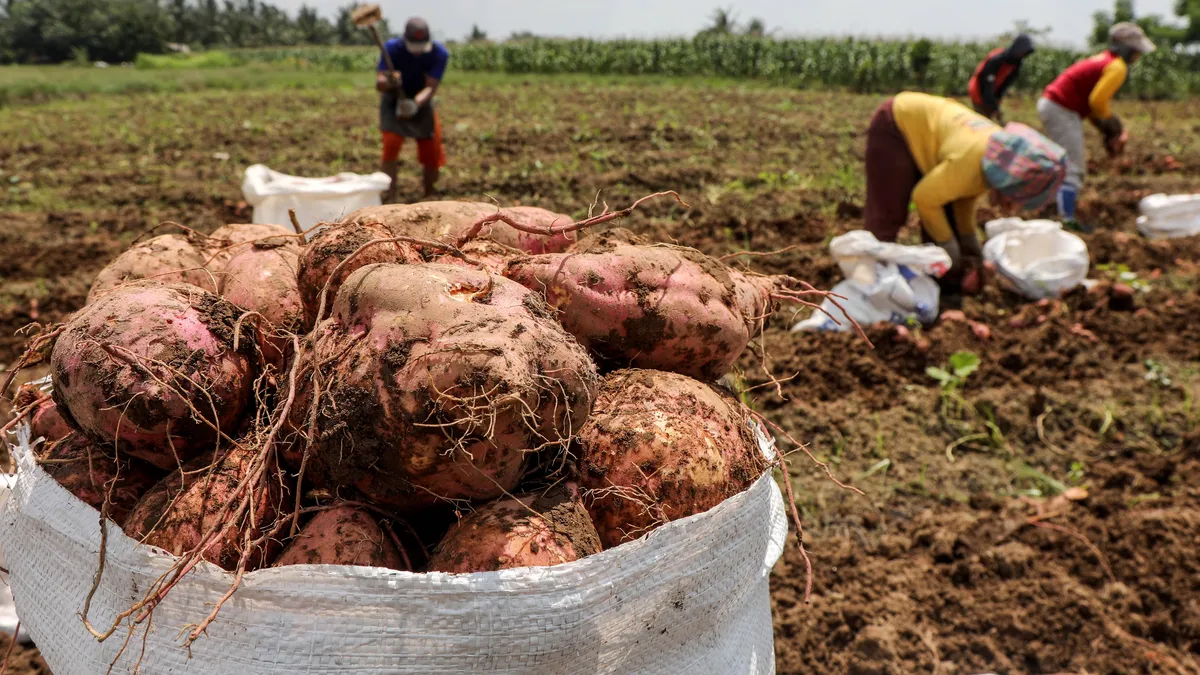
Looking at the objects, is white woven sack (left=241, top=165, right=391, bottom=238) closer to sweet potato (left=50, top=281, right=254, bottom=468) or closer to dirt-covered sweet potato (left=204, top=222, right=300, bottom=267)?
dirt-covered sweet potato (left=204, top=222, right=300, bottom=267)

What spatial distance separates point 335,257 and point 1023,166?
15.3 ft

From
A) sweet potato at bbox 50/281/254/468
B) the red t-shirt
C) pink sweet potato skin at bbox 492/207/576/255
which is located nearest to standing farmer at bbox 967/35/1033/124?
the red t-shirt

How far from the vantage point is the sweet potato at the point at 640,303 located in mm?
1901

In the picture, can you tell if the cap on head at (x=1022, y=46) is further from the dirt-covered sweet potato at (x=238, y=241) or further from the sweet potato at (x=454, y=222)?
the dirt-covered sweet potato at (x=238, y=241)

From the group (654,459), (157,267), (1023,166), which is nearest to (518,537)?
(654,459)

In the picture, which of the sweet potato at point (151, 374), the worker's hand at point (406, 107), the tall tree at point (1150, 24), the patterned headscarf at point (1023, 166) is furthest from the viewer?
the tall tree at point (1150, 24)

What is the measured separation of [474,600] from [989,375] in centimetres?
414

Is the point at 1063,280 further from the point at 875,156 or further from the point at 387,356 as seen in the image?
the point at 387,356

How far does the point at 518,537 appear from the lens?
1.48m

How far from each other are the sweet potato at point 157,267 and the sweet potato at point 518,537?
106 cm

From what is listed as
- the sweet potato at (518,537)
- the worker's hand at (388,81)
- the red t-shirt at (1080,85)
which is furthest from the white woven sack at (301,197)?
the red t-shirt at (1080,85)

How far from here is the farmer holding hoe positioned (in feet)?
16.7

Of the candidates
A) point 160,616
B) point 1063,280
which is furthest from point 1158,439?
point 160,616

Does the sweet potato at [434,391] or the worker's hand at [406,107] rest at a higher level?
the worker's hand at [406,107]
